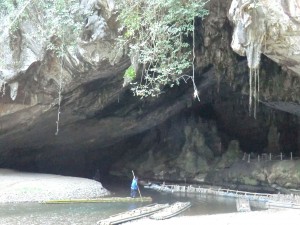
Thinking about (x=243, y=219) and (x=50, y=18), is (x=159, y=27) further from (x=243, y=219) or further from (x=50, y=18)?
(x=243, y=219)

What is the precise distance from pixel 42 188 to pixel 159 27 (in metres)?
9.19

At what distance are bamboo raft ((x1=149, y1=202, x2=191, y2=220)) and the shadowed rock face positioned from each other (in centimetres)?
559

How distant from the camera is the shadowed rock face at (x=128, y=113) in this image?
53.9 ft

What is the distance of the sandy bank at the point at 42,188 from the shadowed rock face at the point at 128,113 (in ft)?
8.03

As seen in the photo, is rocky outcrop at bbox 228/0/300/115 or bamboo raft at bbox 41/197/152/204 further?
bamboo raft at bbox 41/197/152/204

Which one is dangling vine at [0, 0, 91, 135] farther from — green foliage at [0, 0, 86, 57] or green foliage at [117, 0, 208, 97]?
green foliage at [117, 0, 208, 97]

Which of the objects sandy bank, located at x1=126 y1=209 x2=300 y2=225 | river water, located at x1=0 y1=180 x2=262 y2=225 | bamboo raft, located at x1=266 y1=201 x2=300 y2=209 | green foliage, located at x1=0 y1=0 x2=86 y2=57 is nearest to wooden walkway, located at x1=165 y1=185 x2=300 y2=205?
bamboo raft, located at x1=266 y1=201 x2=300 y2=209

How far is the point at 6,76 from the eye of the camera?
16.6 meters

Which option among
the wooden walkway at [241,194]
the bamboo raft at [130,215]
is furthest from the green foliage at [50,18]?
the wooden walkway at [241,194]

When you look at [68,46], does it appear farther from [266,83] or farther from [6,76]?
[266,83]

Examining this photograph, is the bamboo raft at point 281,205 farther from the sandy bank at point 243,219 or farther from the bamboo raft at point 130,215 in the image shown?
the bamboo raft at point 130,215

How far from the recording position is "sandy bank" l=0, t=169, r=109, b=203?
1769cm

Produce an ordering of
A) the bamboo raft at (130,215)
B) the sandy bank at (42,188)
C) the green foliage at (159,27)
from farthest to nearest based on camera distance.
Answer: the sandy bank at (42,188)
the bamboo raft at (130,215)
the green foliage at (159,27)

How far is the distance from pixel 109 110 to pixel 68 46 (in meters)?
6.88
